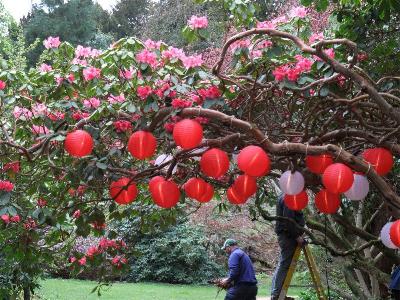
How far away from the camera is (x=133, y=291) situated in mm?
13047

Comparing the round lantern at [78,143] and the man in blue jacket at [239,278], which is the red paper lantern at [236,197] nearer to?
the round lantern at [78,143]

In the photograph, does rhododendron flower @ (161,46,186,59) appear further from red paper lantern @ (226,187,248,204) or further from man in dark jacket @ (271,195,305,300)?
man in dark jacket @ (271,195,305,300)

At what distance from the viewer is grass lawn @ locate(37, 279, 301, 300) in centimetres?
1212

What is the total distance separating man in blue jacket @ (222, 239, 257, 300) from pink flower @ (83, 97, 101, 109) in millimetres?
3193

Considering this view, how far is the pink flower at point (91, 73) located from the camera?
362cm

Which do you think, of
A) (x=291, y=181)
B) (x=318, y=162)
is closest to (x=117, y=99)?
(x=291, y=181)

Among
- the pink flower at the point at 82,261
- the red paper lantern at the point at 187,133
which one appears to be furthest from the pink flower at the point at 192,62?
the pink flower at the point at 82,261

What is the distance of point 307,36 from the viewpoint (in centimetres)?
419

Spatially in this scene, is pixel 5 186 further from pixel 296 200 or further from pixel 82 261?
pixel 82 261

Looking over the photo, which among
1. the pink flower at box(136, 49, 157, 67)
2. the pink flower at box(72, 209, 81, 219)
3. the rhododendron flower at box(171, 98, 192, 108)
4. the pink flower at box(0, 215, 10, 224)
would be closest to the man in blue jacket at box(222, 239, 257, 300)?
the pink flower at box(72, 209, 81, 219)

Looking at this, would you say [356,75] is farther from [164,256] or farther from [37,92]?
[164,256]

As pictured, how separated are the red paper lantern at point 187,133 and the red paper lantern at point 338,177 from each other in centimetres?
76

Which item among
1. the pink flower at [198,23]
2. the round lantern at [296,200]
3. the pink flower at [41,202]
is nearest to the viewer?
the pink flower at [198,23]

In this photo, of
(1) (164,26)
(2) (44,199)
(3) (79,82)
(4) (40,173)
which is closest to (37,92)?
(3) (79,82)
